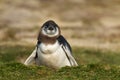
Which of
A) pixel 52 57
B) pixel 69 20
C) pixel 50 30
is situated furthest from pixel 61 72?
pixel 69 20

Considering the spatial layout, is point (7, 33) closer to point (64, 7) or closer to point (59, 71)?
point (64, 7)

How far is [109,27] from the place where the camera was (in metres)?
36.7

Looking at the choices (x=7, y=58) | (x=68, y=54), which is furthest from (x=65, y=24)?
(x=68, y=54)

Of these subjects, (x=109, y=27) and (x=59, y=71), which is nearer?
(x=59, y=71)

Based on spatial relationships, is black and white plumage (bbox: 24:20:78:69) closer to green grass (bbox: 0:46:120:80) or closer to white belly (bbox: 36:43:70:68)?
white belly (bbox: 36:43:70:68)

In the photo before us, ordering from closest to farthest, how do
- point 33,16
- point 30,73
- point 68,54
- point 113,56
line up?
point 30,73
point 68,54
point 113,56
point 33,16

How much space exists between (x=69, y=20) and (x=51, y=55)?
25786 millimetres

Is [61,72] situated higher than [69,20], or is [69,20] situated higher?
[61,72]

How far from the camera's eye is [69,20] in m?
39.0

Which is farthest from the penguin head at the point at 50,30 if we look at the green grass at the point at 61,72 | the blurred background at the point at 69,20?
the blurred background at the point at 69,20

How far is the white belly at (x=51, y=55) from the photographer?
1326cm

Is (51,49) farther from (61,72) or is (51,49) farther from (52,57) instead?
(61,72)

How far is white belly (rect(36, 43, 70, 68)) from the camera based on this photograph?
13258 mm

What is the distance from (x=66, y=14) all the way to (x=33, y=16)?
271 centimetres
